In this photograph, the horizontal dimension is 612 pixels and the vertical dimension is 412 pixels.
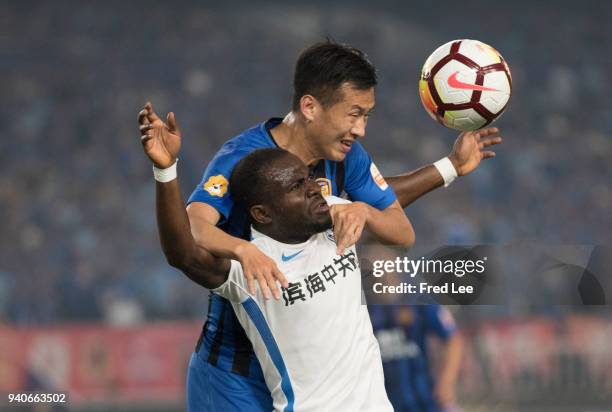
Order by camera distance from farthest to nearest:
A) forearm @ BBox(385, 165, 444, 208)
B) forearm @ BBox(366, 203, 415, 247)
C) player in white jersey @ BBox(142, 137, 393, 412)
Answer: forearm @ BBox(385, 165, 444, 208) → forearm @ BBox(366, 203, 415, 247) → player in white jersey @ BBox(142, 137, 393, 412)

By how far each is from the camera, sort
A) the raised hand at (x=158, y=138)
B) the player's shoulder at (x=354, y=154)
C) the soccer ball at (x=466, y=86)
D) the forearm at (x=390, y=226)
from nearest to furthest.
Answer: the raised hand at (x=158, y=138) < the forearm at (x=390, y=226) < the player's shoulder at (x=354, y=154) < the soccer ball at (x=466, y=86)

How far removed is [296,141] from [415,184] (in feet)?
2.89

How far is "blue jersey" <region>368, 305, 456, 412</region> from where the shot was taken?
6.32 m

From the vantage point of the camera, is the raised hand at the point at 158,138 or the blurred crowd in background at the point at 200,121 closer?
the raised hand at the point at 158,138

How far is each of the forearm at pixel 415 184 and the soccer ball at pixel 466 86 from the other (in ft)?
0.85

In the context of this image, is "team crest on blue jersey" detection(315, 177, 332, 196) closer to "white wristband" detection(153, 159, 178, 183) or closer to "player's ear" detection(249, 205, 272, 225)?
"player's ear" detection(249, 205, 272, 225)

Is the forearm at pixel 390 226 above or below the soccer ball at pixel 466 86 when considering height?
below

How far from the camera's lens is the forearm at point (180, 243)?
336cm

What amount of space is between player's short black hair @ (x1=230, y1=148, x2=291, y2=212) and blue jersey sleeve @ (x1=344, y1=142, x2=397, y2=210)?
0.59 meters

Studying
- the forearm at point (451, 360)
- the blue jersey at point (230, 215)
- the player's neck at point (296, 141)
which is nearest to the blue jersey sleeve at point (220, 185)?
the blue jersey at point (230, 215)

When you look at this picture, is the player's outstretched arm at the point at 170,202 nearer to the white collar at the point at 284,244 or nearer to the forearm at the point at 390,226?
the white collar at the point at 284,244

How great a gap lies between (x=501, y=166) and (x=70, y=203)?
5996mm

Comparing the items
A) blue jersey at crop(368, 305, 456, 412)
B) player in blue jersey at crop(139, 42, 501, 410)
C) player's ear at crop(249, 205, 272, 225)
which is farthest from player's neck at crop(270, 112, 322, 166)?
blue jersey at crop(368, 305, 456, 412)

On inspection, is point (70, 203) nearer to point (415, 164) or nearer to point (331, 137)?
point (415, 164)
